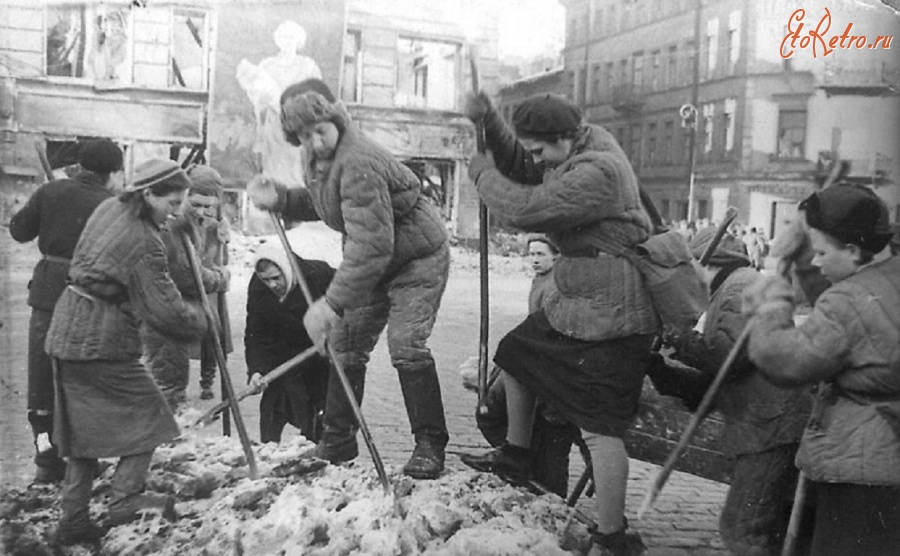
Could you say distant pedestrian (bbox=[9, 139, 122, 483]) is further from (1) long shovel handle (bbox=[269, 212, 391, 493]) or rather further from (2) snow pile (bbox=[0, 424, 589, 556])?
(1) long shovel handle (bbox=[269, 212, 391, 493])

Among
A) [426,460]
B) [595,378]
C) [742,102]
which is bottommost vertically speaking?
[426,460]

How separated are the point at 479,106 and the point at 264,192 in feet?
2.93

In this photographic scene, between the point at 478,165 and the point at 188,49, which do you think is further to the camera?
the point at 188,49

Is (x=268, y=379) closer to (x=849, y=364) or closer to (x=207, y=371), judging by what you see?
(x=207, y=371)

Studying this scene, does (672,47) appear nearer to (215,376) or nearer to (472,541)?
(472,541)

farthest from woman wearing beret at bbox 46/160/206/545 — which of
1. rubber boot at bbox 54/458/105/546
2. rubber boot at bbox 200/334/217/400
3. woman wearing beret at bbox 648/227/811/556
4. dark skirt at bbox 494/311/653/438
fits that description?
woman wearing beret at bbox 648/227/811/556

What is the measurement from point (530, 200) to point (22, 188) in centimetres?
176

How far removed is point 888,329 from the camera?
7.10 ft

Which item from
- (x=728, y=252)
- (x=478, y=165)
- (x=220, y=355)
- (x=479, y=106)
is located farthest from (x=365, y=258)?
(x=728, y=252)

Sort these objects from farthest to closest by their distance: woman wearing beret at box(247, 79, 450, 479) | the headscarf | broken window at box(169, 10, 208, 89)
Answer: the headscarf, broken window at box(169, 10, 208, 89), woman wearing beret at box(247, 79, 450, 479)

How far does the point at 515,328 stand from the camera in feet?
10.0

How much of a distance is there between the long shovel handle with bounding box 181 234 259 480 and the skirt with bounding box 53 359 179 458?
1.17 feet

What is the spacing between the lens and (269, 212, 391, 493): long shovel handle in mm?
3119

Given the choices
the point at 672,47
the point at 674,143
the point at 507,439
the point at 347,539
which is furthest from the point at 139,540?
the point at 672,47
